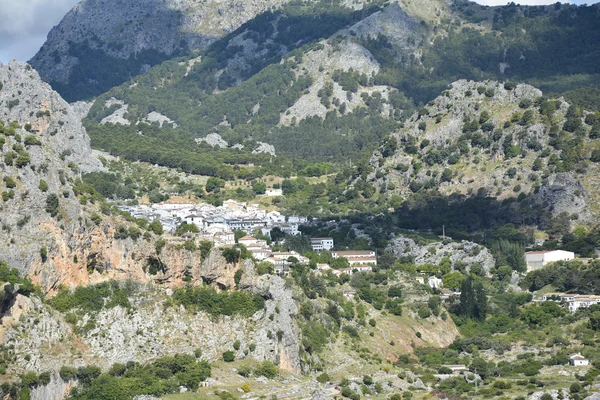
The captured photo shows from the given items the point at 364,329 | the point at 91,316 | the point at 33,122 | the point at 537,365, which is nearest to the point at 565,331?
the point at 537,365

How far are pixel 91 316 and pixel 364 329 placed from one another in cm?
3601

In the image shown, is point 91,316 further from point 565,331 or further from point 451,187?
point 451,187

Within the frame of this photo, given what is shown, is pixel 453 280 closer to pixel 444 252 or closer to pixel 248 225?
pixel 444 252

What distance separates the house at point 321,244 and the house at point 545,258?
26.1 meters

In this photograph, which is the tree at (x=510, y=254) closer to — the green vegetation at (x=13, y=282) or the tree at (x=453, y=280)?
the tree at (x=453, y=280)

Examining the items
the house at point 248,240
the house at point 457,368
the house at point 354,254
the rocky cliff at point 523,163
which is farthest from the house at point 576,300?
the house at point 248,240

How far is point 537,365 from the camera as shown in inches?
4464

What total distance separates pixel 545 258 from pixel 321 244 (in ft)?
96.6

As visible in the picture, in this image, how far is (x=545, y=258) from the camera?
508ft

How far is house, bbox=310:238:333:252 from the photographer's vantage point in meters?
159

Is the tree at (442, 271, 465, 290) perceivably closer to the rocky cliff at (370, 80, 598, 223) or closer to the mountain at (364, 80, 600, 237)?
the mountain at (364, 80, 600, 237)

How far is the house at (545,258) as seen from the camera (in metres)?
154

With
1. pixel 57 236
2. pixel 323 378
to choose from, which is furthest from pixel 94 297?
pixel 323 378

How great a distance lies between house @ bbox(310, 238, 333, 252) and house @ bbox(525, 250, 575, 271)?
26143 millimetres
